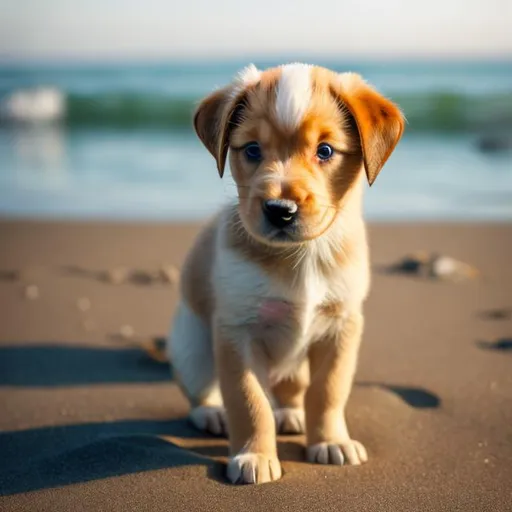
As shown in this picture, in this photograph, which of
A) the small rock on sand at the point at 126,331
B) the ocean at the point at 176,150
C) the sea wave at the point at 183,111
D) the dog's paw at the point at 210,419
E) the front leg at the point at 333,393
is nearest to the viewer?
the front leg at the point at 333,393

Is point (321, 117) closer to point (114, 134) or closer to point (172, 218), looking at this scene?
point (172, 218)

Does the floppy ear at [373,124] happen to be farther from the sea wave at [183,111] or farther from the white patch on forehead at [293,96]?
the sea wave at [183,111]

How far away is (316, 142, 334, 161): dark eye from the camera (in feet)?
9.86

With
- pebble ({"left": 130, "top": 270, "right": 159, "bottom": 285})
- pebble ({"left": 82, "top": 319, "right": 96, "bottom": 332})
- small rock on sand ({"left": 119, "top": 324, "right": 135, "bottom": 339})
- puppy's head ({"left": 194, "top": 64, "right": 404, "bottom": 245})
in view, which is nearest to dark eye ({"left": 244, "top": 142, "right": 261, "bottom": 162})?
puppy's head ({"left": 194, "top": 64, "right": 404, "bottom": 245})

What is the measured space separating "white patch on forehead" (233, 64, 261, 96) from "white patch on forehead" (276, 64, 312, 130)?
0.16m

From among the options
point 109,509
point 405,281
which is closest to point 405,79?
point 405,281

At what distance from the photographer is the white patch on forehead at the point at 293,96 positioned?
2947 millimetres

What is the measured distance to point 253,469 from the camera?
3084 mm

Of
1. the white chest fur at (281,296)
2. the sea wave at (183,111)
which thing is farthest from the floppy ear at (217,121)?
the sea wave at (183,111)

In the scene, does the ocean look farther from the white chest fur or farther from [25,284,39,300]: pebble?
[25,284,39,300]: pebble

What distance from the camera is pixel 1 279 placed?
19.2ft

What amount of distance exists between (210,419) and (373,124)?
141 centimetres

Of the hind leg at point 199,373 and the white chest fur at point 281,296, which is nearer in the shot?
the white chest fur at point 281,296

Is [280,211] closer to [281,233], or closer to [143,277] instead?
[281,233]
